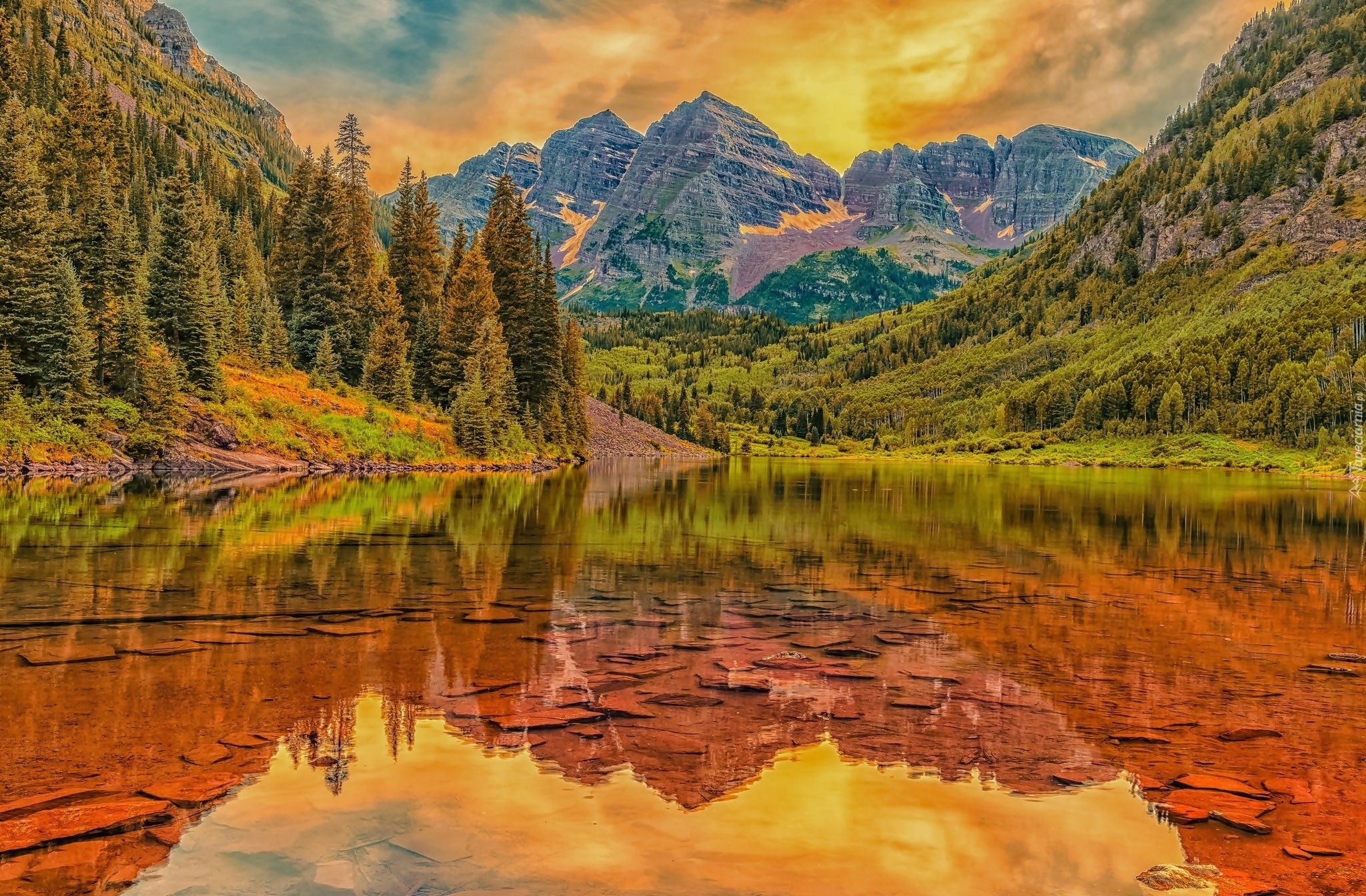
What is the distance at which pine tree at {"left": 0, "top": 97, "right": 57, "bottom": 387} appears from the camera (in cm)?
5588

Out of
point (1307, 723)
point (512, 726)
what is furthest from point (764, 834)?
point (1307, 723)

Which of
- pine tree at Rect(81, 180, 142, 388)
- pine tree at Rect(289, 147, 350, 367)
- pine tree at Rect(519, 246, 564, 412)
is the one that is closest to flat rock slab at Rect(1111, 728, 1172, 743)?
pine tree at Rect(81, 180, 142, 388)

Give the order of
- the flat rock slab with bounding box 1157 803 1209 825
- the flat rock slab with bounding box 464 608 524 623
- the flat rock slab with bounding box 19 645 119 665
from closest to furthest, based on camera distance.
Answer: the flat rock slab with bounding box 1157 803 1209 825 < the flat rock slab with bounding box 19 645 119 665 < the flat rock slab with bounding box 464 608 524 623

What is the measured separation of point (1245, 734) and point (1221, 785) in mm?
2308

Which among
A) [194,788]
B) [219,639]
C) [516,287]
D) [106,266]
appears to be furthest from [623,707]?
[516,287]

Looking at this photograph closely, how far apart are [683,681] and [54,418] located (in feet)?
203

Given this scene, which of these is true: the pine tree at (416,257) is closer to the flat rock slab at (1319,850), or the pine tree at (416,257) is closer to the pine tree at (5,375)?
the pine tree at (5,375)

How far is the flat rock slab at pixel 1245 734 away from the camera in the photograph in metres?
11.0

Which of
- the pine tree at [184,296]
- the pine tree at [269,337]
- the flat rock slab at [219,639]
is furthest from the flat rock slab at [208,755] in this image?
the pine tree at [269,337]

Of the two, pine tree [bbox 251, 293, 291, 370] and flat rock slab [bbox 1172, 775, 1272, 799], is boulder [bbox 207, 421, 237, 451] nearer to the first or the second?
pine tree [bbox 251, 293, 291, 370]

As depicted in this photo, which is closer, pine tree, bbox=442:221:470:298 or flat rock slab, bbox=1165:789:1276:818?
flat rock slab, bbox=1165:789:1276:818

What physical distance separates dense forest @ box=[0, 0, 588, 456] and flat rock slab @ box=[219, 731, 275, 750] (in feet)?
189

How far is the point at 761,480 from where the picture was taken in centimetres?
8688

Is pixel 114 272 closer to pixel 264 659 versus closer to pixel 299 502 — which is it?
pixel 299 502
